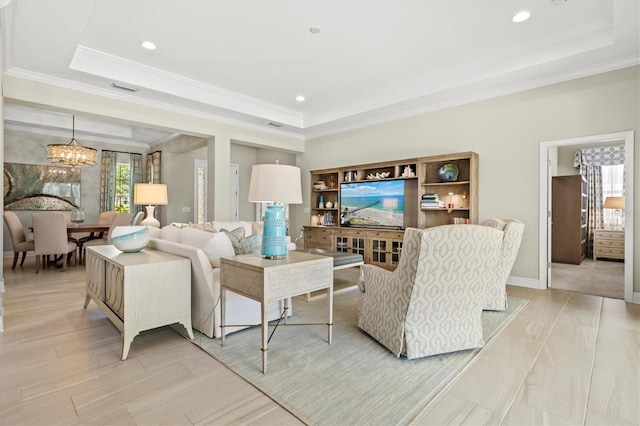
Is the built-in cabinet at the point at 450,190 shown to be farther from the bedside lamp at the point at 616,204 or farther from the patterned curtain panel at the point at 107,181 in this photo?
the patterned curtain panel at the point at 107,181

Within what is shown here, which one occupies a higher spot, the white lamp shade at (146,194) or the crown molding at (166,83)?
the crown molding at (166,83)

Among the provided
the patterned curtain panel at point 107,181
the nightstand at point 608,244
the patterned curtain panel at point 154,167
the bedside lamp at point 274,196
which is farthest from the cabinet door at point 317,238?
the nightstand at point 608,244

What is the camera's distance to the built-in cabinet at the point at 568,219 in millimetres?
6312

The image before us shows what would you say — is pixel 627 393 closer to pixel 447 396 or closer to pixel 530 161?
pixel 447 396

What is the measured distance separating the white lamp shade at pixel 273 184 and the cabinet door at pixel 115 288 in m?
1.13

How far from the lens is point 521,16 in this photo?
3.20 meters

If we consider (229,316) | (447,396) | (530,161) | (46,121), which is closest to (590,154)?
(530,161)

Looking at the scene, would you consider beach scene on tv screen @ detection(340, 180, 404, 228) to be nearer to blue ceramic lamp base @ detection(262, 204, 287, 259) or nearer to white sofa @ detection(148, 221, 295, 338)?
white sofa @ detection(148, 221, 295, 338)

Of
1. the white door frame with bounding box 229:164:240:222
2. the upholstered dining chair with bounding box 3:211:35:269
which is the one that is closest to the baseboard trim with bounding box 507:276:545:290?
the white door frame with bounding box 229:164:240:222

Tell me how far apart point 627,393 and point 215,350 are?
2577mm

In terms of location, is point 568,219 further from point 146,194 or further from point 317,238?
point 146,194

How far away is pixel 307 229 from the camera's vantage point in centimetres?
671

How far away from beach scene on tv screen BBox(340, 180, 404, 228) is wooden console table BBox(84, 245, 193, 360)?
372 centimetres

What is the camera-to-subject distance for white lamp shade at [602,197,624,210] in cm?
667
